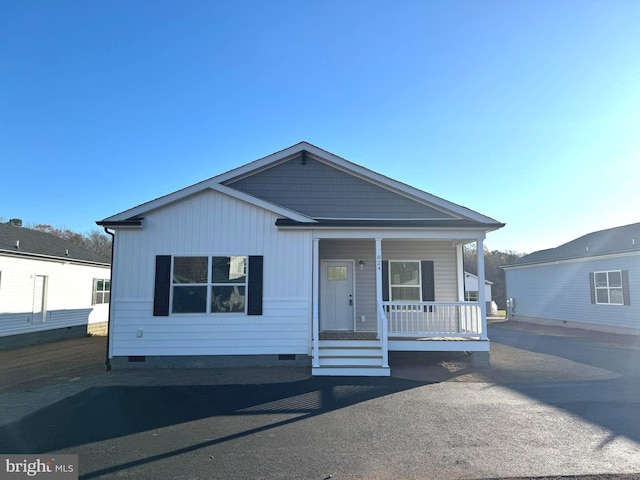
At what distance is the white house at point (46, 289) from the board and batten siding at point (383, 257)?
1086 centimetres

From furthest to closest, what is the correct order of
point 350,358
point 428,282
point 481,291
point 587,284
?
point 587,284, point 428,282, point 481,291, point 350,358

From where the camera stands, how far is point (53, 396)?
6.82 m

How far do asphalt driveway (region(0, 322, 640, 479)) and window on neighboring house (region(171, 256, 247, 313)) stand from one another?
149cm

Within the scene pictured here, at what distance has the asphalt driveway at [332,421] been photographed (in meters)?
4.10

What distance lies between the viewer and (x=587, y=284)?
56.7ft

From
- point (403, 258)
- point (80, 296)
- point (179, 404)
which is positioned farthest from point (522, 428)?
point (80, 296)

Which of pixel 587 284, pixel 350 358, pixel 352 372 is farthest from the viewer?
pixel 587 284

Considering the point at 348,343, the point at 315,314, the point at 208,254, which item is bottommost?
the point at 348,343

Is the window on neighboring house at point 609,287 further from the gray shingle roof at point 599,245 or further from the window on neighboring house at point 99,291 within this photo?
the window on neighboring house at point 99,291

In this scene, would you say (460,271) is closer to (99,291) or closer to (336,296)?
(336,296)

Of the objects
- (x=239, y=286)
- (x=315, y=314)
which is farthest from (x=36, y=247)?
(x=315, y=314)

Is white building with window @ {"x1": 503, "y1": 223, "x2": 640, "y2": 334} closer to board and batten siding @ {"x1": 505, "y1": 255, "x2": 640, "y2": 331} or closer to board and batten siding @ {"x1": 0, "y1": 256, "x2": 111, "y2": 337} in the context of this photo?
board and batten siding @ {"x1": 505, "y1": 255, "x2": 640, "y2": 331}

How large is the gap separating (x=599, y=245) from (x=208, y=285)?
17.5 meters

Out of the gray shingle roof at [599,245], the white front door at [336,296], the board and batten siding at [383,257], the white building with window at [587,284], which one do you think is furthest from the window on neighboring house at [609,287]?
the white front door at [336,296]
